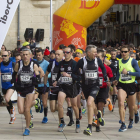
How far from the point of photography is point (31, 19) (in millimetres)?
20453

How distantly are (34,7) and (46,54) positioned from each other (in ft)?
20.7

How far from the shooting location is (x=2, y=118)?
34.2ft

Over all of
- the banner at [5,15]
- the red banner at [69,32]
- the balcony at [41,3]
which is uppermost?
the balcony at [41,3]

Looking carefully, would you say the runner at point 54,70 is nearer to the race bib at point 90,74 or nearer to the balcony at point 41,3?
the race bib at point 90,74

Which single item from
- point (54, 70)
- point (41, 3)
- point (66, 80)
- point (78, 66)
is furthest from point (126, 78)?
point (41, 3)

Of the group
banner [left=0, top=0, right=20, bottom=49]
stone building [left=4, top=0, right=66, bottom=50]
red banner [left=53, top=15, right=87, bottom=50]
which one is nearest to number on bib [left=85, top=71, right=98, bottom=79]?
banner [left=0, top=0, right=20, bottom=49]

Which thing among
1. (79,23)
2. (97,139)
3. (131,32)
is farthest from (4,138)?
(131,32)

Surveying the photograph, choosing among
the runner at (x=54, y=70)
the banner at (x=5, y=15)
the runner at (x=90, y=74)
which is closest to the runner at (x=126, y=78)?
the runner at (x=90, y=74)

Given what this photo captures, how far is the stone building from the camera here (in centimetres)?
2023

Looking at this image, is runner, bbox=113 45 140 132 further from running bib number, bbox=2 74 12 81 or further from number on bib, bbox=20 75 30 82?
running bib number, bbox=2 74 12 81

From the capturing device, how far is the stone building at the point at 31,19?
20.2 meters

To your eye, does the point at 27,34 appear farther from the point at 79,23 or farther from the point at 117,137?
the point at 117,137

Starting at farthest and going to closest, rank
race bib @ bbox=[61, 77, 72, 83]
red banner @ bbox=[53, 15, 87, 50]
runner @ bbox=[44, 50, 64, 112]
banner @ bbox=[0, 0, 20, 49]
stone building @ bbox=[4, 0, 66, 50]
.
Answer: stone building @ bbox=[4, 0, 66, 50], red banner @ bbox=[53, 15, 87, 50], runner @ bbox=[44, 50, 64, 112], race bib @ bbox=[61, 77, 72, 83], banner @ bbox=[0, 0, 20, 49]

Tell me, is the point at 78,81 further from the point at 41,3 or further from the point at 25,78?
the point at 41,3
